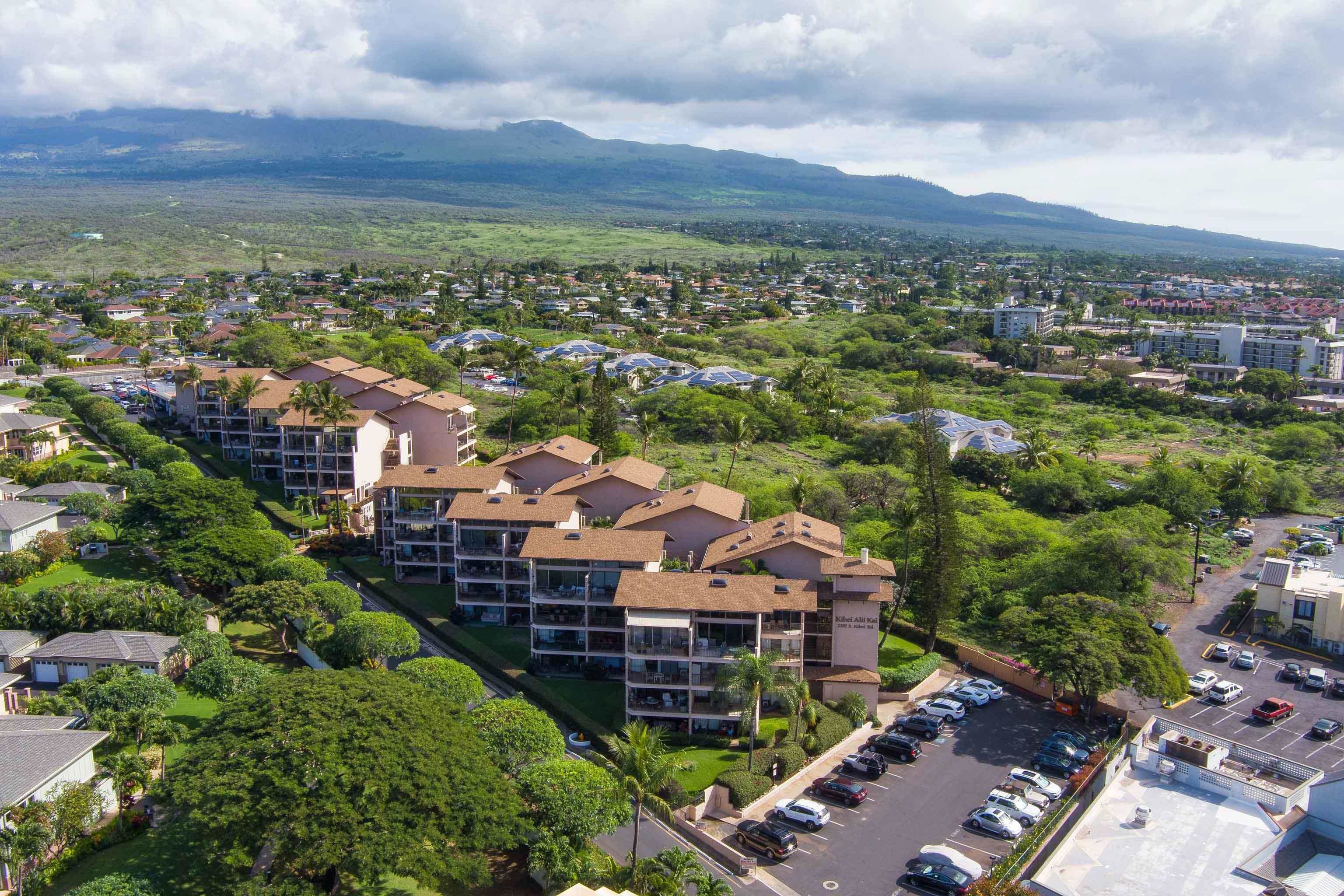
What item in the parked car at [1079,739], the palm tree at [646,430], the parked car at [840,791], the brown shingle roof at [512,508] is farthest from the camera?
the palm tree at [646,430]

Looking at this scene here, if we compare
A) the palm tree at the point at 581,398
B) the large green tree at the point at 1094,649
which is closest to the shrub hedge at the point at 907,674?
the large green tree at the point at 1094,649

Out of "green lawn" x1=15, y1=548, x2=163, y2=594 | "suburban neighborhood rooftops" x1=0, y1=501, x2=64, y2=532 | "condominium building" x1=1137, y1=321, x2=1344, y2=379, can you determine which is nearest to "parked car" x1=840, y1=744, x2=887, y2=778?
"green lawn" x1=15, y1=548, x2=163, y2=594

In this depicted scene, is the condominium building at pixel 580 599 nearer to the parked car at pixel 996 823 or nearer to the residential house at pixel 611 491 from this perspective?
the residential house at pixel 611 491

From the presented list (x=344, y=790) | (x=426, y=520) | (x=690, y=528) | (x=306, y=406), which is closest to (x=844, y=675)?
(x=690, y=528)

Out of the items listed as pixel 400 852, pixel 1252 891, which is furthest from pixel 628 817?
pixel 1252 891

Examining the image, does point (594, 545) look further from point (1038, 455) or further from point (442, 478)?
point (1038, 455)
